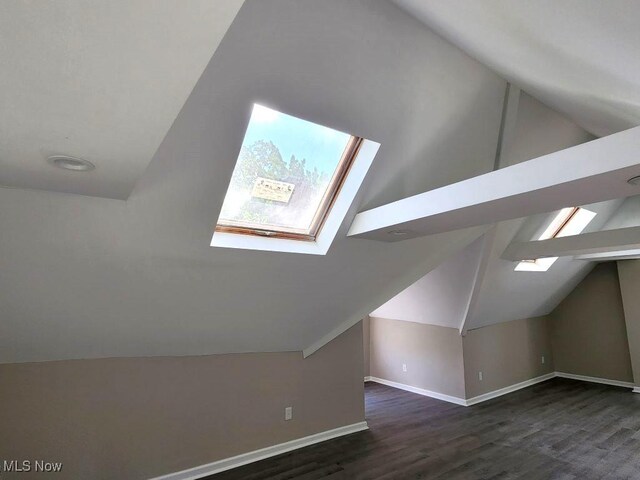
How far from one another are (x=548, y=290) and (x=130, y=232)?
6159 mm

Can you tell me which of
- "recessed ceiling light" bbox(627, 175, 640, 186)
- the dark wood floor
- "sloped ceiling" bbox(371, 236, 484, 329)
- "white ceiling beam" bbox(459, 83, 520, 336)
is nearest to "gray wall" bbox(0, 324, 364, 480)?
the dark wood floor

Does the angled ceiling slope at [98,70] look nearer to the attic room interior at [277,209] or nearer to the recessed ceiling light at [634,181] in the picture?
the attic room interior at [277,209]

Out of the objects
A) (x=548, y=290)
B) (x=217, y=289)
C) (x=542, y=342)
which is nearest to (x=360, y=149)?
(x=217, y=289)

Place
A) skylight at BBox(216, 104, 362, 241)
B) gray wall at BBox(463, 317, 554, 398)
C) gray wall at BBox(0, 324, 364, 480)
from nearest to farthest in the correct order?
skylight at BBox(216, 104, 362, 241), gray wall at BBox(0, 324, 364, 480), gray wall at BBox(463, 317, 554, 398)

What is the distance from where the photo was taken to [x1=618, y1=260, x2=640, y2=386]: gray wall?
549 centimetres

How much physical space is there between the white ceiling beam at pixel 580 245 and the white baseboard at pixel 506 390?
2107mm

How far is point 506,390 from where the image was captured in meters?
5.44

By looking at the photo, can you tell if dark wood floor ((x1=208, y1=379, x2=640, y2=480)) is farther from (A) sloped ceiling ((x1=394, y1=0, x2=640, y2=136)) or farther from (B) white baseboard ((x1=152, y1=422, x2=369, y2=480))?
(A) sloped ceiling ((x1=394, y1=0, x2=640, y2=136))

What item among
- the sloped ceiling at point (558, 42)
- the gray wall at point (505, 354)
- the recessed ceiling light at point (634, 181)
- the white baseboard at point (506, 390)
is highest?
the sloped ceiling at point (558, 42)

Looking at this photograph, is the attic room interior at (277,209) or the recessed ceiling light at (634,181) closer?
the attic room interior at (277,209)

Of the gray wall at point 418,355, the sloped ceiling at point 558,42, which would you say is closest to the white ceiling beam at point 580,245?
the gray wall at point 418,355

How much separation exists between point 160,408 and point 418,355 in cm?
382

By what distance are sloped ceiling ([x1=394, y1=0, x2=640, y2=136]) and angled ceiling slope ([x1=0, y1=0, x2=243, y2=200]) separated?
47.3 inches

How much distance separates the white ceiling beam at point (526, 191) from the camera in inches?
54.7
